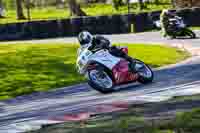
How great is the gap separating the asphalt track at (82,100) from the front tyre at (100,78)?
0.24 meters

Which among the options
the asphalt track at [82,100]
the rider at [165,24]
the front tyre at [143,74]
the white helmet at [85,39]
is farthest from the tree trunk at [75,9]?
the white helmet at [85,39]

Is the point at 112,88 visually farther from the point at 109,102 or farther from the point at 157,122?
the point at 157,122

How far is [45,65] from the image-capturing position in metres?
21.2

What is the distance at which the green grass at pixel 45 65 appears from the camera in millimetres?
16984

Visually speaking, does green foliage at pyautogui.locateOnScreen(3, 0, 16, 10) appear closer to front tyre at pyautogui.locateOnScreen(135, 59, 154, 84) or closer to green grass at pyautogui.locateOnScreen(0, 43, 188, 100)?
green grass at pyautogui.locateOnScreen(0, 43, 188, 100)

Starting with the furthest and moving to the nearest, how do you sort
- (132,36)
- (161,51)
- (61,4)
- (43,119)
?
(61,4), (132,36), (161,51), (43,119)

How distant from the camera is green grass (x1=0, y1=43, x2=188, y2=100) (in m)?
17.0

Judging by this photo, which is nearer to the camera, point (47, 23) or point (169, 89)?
point (169, 89)

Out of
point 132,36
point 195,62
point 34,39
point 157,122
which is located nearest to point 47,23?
point 34,39

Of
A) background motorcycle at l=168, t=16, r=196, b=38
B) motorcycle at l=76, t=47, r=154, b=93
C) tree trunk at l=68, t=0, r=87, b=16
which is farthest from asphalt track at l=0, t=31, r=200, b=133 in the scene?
tree trunk at l=68, t=0, r=87, b=16

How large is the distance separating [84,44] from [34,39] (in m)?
23.8

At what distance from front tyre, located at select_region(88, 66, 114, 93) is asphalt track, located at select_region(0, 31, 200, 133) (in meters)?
0.24

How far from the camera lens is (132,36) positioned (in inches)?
1363

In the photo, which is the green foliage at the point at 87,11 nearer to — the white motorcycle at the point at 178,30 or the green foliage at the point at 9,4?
the green foliage at the point at 9,4
